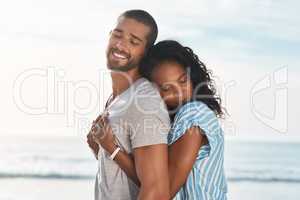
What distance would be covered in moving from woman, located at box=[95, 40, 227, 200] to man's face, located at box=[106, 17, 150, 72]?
0.06m

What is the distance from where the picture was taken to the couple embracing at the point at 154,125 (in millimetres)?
2338

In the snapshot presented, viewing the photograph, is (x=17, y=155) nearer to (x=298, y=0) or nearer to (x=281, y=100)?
(x=281, y=100)

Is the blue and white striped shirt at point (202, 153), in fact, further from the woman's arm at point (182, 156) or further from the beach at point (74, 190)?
the beach at point (74, 190)

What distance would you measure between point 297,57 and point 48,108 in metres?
5.04

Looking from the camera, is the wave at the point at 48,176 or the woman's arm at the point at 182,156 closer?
the woman's arm at the point at 182,156

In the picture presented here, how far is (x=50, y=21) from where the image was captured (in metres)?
12.4

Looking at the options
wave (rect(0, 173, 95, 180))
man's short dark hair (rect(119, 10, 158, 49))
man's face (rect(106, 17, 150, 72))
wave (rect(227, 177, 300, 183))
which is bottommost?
wave (rect(227, 177, 300, 183))

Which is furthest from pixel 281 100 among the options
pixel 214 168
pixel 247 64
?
pixel 214 168

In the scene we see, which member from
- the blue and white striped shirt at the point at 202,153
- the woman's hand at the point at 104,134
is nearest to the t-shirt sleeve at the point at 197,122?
the blue and white striped shirt at the point at 202,153

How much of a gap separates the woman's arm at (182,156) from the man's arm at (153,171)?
0.05 meters

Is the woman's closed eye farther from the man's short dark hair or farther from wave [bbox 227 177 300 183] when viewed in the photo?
wave [bbox 227 177 300 183]

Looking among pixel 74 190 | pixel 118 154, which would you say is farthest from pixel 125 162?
pixel 74 190

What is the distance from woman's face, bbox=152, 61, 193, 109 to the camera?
2559mm

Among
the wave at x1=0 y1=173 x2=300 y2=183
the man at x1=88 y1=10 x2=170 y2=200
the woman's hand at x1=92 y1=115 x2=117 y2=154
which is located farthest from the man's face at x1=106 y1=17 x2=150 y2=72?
the wave at x1=0 y1=173 x2=300 y2=183
